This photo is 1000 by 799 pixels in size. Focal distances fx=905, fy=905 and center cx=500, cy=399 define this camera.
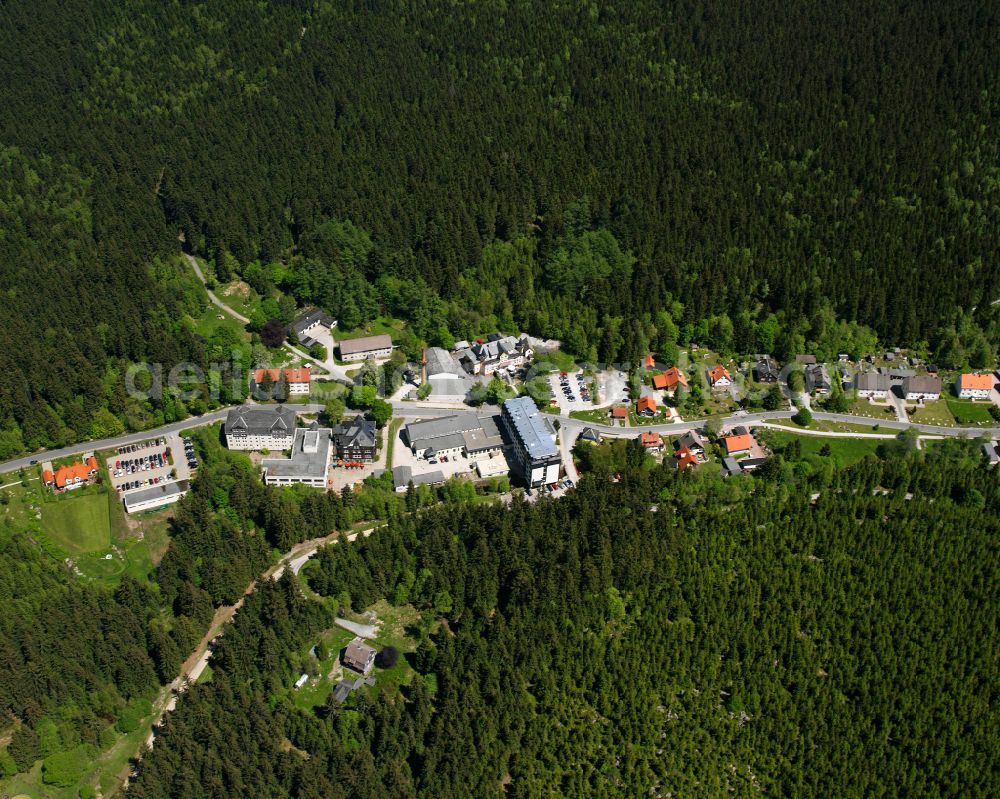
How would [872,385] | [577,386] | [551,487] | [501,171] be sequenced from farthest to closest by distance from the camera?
[501,171], [577,386], [872,385], [551,487]

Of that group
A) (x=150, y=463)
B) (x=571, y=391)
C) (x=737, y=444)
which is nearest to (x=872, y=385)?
(x=737, y=444)

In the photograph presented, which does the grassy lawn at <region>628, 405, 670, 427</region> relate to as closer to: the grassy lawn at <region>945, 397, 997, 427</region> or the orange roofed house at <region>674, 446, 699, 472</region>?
the orange roofed house at <region>674, 446, 699, 472</region>

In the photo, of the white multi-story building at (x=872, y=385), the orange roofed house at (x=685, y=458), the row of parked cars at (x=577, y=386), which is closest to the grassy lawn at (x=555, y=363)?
the row of parked cars at (x=577, y=386)

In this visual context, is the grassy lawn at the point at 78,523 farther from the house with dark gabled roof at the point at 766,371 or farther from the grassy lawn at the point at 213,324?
the house with dark gabled roof at the point at 766,371

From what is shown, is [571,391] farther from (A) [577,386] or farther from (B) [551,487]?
(B) [551,487]

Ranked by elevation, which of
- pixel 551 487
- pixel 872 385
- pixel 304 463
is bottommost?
pixel 551 487

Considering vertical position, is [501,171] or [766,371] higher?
[501,171]
